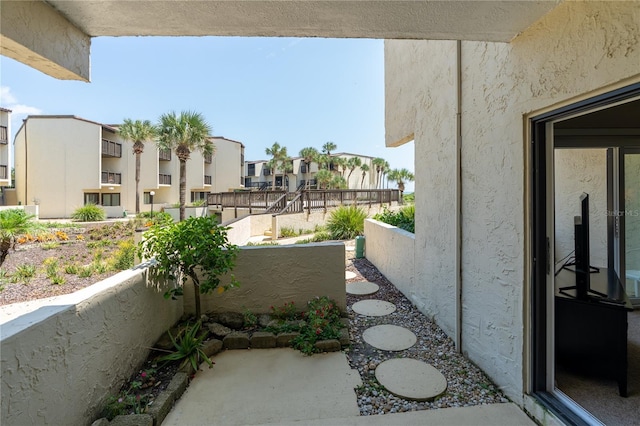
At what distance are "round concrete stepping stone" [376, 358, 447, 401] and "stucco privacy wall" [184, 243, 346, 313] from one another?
1.11 m

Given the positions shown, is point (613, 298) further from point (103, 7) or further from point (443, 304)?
point (103, 7)

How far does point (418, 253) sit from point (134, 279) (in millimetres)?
3380

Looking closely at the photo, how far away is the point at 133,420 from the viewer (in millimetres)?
1930

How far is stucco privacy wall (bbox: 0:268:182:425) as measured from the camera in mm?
1484

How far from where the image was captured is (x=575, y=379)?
2.32 meters

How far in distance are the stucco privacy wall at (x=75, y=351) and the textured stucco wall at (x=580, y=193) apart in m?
5.07

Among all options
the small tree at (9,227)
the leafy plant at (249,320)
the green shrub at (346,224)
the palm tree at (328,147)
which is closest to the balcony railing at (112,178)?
the small tree at (9,227)

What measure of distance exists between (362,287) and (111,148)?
26052 millimetres

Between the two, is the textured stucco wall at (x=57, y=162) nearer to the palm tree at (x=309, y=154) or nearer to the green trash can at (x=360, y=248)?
the palm tree at (x=309, y=154)

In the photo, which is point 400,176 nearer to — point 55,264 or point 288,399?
point 55,264

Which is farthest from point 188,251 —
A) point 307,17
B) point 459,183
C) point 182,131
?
point 182,131

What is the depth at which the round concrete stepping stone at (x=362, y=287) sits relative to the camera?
15.9ft

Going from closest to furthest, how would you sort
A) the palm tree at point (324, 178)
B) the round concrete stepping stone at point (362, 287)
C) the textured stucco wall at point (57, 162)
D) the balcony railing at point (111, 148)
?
1. the round concrete stepping stone at point (362, 287)
2. the textured stucco wall at point (57, 162)
3. the balcony railing at point (111, 148)
4. the palm tree at point (324, 178)

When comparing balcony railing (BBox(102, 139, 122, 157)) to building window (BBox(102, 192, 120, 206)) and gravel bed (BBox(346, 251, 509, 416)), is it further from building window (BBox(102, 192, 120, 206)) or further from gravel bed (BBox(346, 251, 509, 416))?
gravel bed (BBox(346, 251, 509, 416))
